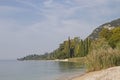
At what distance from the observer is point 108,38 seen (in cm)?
8881

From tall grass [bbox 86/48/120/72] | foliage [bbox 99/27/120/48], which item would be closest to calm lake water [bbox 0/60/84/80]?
tall grass [bbox 86/48/120/72]

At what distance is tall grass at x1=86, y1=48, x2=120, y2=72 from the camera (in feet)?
92.0

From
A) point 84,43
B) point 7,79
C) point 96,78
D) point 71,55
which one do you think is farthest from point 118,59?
point 71,55

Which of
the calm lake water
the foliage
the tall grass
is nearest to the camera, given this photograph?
the tall grass

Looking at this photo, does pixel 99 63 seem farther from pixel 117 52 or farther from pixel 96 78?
pixel 96 78

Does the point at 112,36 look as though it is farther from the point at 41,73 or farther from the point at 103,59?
the point at 103,59

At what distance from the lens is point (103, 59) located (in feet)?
92.0

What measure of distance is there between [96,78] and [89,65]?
9180mm

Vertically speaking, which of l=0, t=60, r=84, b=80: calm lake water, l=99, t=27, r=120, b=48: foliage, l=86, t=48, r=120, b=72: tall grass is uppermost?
l=99, t=27, r=120, b=48: foliage

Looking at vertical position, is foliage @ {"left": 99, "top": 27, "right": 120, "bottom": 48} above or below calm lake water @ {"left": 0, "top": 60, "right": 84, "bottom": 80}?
above

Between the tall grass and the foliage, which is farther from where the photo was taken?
the foliage

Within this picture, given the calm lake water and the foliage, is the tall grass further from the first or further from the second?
the foliage

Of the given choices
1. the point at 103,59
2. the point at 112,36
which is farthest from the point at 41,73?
the point at 112,36

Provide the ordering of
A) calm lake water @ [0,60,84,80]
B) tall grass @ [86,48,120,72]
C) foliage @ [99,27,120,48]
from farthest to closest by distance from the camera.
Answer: foliage @ [99,27,120,48]
calm lake water @ [0,60,84,80]
tall grass @ [86,48,120,72]
